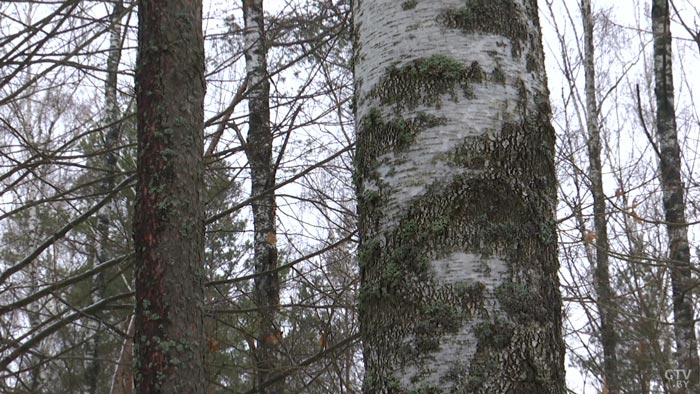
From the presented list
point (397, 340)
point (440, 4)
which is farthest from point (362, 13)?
point (397, 340)

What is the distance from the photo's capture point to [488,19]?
1211mm

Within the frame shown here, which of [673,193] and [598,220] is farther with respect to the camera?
[673,193]

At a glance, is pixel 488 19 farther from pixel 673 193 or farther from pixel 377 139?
pixel 673 193

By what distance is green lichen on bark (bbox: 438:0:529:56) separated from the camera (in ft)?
3.95

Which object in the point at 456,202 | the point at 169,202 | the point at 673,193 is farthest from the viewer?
the point at 673,193

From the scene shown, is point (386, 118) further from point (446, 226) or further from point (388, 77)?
point (446, 226)

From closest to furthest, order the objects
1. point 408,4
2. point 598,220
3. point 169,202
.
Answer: point 408,4 → point 169,202 → point 598,220

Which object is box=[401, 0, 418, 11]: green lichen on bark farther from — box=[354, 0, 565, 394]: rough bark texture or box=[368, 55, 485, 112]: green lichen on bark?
box=[368, 55, 485, 112]: green lichen on bark

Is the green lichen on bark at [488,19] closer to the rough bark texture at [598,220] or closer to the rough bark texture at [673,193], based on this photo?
the rough bark texture at [598,220]

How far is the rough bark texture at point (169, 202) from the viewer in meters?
2.74

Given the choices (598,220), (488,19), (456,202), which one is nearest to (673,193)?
(598,220)

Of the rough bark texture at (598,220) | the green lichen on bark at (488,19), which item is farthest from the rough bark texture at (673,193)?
the green lichen on bark at (488,19)

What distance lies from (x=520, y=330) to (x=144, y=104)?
2.27m

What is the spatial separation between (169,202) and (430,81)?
1.88 metres
